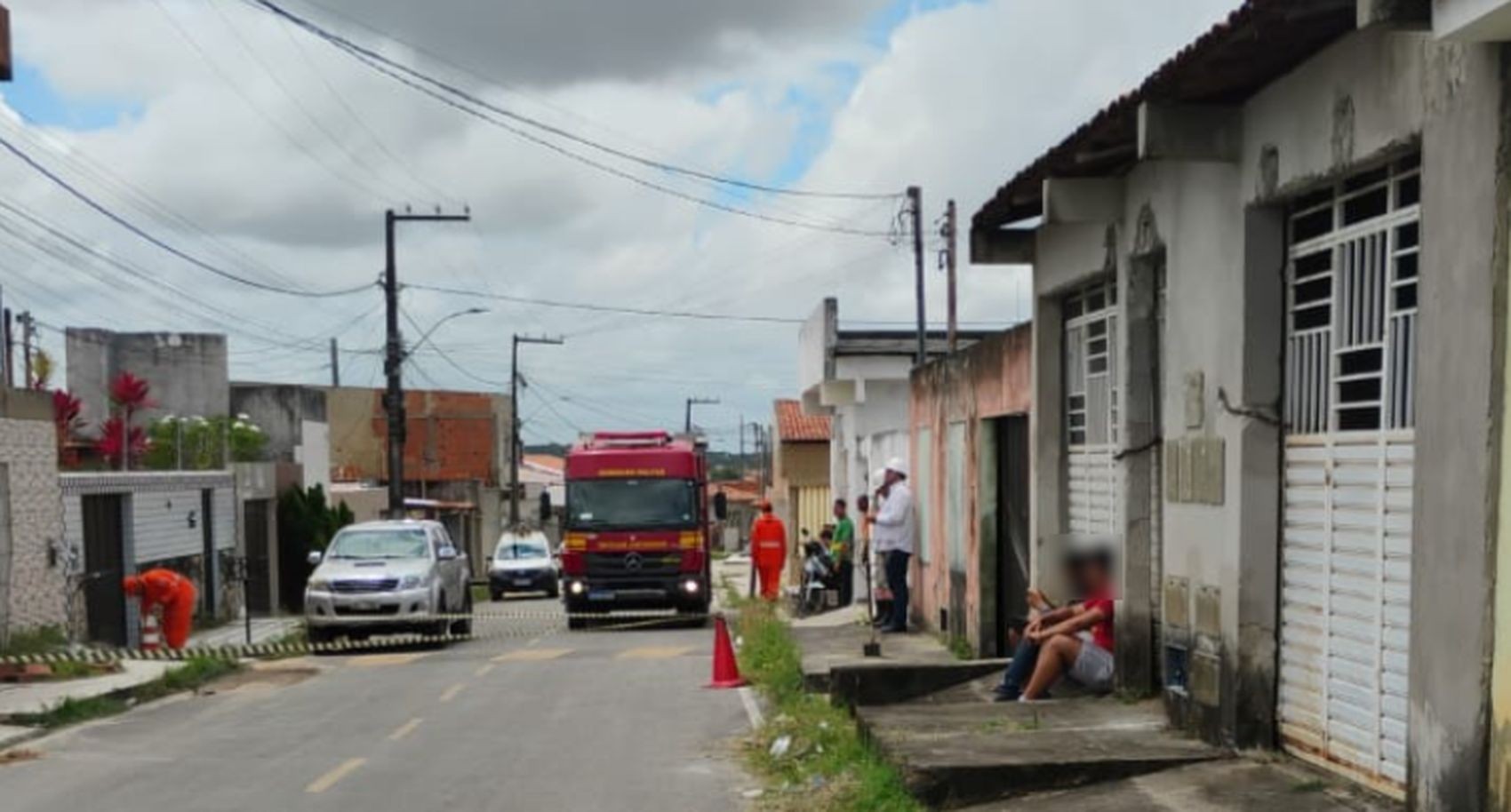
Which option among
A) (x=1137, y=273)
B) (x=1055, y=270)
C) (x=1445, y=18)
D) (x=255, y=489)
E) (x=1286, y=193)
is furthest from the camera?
(x=255, y=489)

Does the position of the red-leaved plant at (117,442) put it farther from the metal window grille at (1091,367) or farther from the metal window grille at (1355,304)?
the metal window grille at (1355,304)

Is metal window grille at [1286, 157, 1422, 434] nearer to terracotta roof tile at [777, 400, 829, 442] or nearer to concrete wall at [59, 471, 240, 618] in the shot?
concrete wall at [59, 471, 240, 618]

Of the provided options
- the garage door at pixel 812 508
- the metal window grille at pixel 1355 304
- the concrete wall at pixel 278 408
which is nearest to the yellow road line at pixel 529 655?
the metal window grille at pixel 1355 304

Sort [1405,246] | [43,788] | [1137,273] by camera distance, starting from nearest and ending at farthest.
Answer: [1405,246]
[1137,273]
[43,788]

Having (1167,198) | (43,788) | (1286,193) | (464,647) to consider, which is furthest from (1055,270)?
(464,647)

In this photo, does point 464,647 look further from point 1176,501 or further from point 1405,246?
point 1405,246

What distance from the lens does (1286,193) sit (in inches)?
290

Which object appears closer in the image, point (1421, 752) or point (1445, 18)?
point (1445, 18)

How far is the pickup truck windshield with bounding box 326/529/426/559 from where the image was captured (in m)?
22.1

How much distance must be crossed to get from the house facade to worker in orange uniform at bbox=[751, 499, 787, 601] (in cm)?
1613

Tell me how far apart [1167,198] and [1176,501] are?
6.02 ft

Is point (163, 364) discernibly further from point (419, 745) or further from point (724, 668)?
point (419, 745)

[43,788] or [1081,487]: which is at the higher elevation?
[1081,487]

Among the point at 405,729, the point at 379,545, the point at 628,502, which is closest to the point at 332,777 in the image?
the point at 405,729
